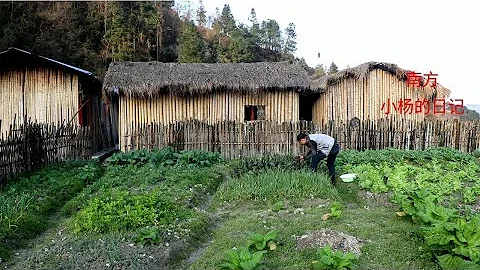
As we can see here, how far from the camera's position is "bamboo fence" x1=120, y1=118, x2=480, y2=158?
13.3 m

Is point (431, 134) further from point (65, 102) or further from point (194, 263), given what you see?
point (65, 102)

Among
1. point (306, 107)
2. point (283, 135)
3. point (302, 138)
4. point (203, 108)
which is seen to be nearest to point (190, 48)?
point (306, 107)

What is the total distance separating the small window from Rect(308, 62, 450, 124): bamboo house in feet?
6.50

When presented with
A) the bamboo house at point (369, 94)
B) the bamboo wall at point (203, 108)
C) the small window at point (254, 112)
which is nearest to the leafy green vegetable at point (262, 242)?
the bamboo wall at point (203, 108)

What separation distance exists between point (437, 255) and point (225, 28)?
33.3m

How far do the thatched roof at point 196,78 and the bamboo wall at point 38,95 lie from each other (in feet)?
5.14

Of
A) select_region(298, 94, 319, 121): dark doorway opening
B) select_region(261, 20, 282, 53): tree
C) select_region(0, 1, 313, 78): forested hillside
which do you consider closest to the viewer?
select_region(298, 94, 319, 121): dark doorway opening

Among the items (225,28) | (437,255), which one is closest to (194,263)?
(437,255)

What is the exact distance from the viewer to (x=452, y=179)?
937 centimetres

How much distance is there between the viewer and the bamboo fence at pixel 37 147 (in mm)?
9227

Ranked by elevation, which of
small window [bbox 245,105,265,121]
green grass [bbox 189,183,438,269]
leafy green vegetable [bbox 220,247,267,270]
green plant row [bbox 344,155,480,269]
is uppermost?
small window [bbox 245,105,265,121]

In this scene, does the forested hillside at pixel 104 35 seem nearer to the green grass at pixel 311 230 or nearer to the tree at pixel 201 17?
the tree at pixel 201 17

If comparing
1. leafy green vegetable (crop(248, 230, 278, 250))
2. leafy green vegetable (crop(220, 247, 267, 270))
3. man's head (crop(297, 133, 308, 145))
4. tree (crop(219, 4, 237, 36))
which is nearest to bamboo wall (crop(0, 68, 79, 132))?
man's head (crop(297, 133, 308, 145))

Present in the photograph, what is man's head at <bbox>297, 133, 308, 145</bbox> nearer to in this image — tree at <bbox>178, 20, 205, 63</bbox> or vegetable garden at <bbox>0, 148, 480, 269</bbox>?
vegetable garden at <bbox>0, 148, 480, 269</bbox>
